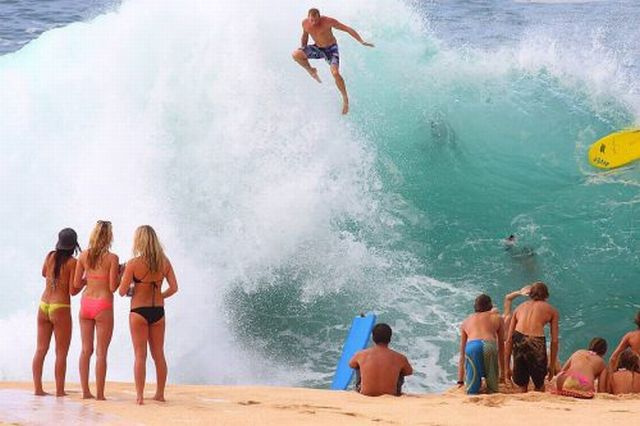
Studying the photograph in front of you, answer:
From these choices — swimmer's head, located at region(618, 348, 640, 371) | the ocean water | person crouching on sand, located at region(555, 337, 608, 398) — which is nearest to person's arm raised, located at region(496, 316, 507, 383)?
person crouching on sand, located at region(555, 337, 608, 398)

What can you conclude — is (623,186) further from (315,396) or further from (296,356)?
(315,396)

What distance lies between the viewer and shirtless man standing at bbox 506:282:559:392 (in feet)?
32.9

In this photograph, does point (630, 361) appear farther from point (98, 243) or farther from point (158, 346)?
point (98, 243)

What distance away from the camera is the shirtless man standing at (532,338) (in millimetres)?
10031

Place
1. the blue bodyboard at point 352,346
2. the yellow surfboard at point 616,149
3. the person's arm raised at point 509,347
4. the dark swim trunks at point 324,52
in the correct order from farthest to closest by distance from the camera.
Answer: the yellow surfboard at point 616,149
the dark swim trunks at point 324,52
the blue bodyboard at point 352,346
the person's arm raised at point 509,347

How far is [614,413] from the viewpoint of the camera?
809 cm

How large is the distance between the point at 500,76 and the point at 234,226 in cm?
677

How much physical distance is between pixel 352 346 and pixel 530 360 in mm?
Result: 1926

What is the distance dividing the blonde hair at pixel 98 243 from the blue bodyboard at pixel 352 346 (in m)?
3.28

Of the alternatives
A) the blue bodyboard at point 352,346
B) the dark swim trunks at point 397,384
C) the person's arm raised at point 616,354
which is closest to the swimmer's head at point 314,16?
the blue bodyboard at point 352,346

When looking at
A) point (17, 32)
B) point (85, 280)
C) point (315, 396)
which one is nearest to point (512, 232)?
point (315, 396)

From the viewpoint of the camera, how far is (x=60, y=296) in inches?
336

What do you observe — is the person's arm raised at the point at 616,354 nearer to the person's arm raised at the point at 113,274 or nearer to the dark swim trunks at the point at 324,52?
the person's arm raised at the point at 113,274

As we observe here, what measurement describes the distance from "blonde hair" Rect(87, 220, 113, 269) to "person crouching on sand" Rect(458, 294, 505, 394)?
3.33 metres
